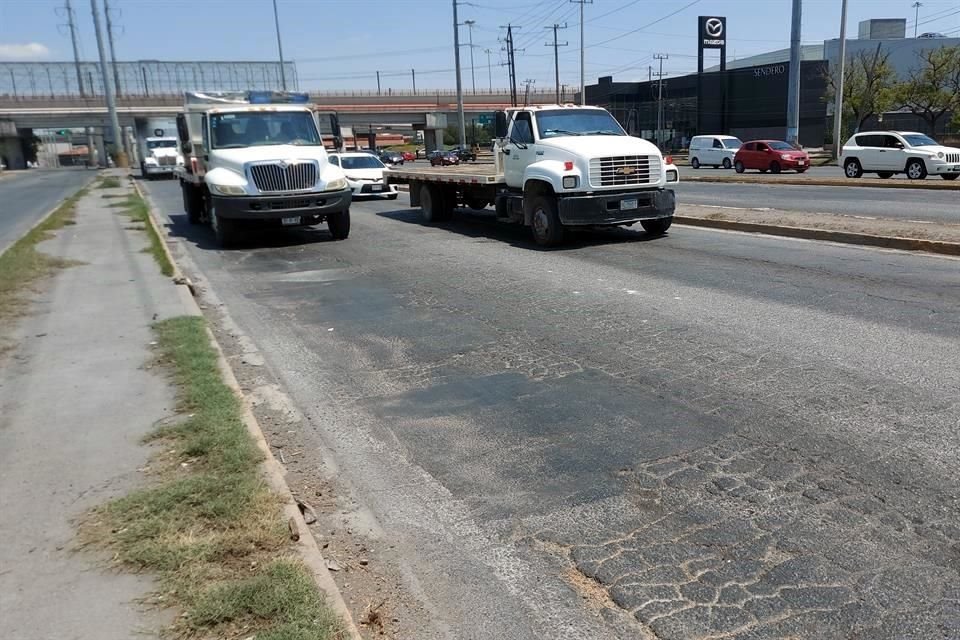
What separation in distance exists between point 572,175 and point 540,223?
3.55 feet

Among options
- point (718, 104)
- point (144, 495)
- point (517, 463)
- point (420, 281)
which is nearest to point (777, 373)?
point (517, 463)

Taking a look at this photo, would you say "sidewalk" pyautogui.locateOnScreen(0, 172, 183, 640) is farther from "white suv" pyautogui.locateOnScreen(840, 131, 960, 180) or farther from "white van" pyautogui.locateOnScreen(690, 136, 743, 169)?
"white van" pyautogui.locateOnScreen(690, 136, 743, 169)

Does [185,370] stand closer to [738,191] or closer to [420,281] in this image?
[420,281]

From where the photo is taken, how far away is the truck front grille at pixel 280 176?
14.4 meters

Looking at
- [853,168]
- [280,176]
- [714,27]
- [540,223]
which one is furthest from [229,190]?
[714,27]

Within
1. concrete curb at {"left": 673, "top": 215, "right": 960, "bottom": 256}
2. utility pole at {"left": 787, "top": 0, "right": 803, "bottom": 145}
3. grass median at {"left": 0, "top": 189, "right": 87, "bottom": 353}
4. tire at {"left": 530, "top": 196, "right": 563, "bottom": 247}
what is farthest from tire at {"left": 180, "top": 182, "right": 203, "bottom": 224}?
utility pole at {"left": 787, "top": 0, "right": 803, "bottom": 145}

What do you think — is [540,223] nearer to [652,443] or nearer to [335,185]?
[335,185]

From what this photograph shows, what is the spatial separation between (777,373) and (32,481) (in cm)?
498

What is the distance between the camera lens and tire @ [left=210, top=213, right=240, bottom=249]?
49.1 feet

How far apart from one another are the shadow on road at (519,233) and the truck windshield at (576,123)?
1750mm

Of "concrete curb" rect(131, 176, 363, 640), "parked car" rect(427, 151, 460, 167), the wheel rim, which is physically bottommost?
"concrete curb" rect(131, 176, 363, 640)

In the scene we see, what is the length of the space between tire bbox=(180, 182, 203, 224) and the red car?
86.4ft

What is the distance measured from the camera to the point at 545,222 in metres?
13.3

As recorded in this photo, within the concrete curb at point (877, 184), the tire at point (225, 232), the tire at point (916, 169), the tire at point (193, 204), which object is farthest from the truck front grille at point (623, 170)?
the tire at point (916, 169)
